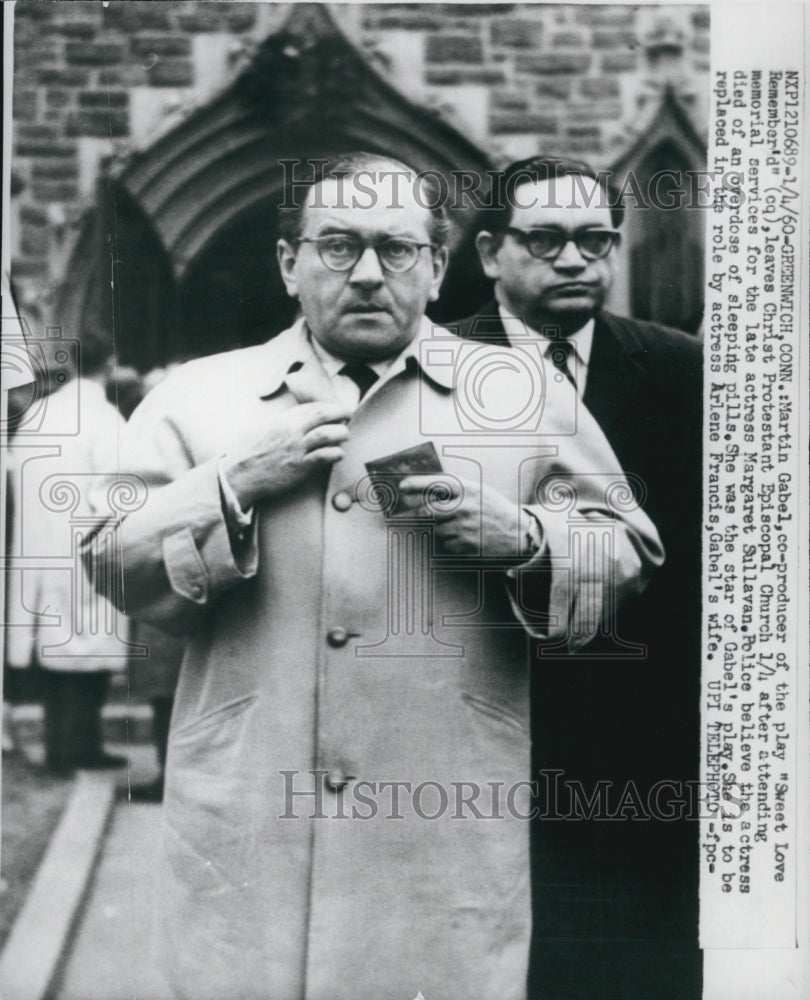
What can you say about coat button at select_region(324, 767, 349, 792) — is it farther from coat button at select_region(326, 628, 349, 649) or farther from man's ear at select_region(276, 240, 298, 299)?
man's ear at select_region(276, 240, 298, 299)

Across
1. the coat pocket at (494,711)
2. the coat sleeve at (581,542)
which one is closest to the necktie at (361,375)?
the coat sleeve at (581,542)

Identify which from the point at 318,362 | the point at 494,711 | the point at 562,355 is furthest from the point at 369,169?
the point at 494,711

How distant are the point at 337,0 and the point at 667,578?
225 cm

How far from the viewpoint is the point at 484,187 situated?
3.96 m

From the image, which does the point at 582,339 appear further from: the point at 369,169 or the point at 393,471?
the point at 369,169

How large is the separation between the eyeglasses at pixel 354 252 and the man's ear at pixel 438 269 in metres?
0.09

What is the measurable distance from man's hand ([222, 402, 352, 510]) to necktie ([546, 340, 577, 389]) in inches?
28.2

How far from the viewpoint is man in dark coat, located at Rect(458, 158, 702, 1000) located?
13.0 feet

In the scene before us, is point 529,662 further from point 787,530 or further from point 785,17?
point 785,17

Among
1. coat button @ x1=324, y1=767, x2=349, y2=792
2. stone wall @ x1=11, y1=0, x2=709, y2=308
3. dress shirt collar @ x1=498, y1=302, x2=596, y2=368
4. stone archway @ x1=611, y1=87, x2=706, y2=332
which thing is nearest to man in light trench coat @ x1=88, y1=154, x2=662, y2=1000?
coat button @ x1=324, y1=767, x2=349, y2=792

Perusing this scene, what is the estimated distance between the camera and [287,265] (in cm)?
395

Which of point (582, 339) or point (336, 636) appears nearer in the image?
point (336, 636)

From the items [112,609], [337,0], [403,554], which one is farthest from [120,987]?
[337,0]

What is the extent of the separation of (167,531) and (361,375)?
831mm
